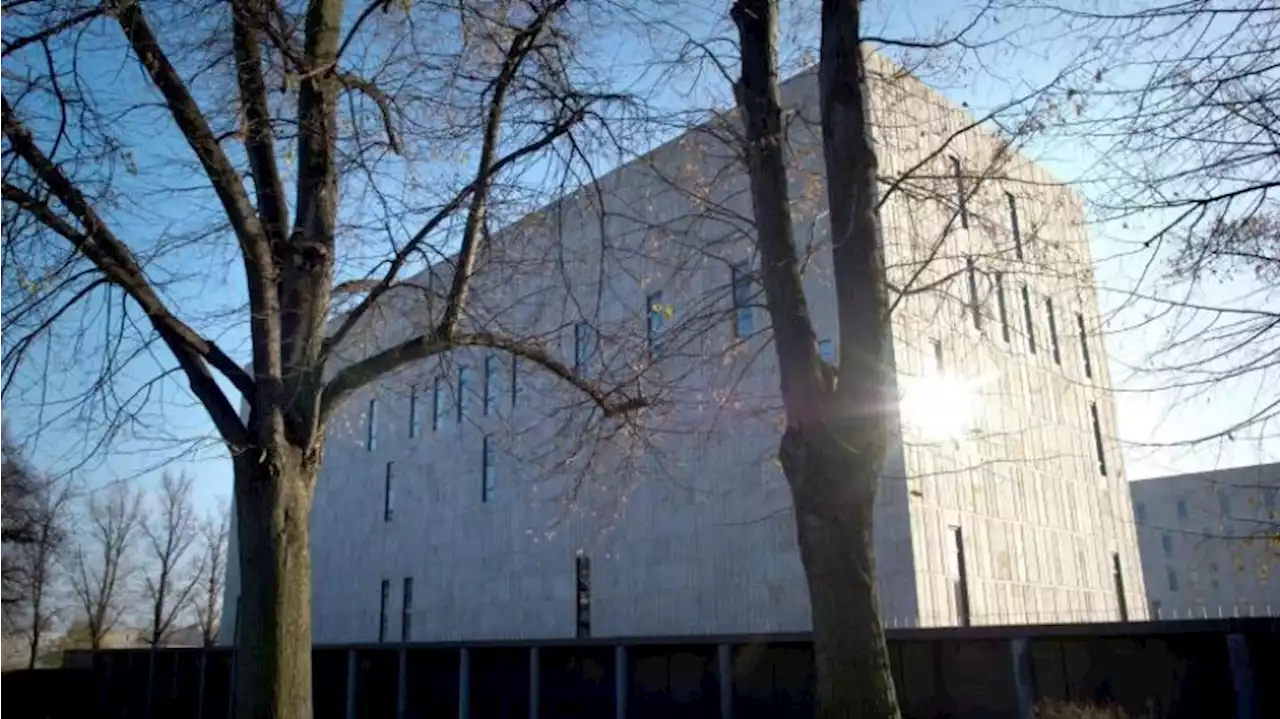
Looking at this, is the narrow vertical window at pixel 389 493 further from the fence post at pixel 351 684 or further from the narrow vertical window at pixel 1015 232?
the narrow vertical window at pixel 1015 232

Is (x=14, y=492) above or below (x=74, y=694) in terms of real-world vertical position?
above

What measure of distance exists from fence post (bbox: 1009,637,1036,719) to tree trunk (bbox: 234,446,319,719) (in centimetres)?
818

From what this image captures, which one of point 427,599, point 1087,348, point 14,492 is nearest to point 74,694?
point 14,492

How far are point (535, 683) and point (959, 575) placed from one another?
1045 cm

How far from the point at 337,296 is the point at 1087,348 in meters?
27.9

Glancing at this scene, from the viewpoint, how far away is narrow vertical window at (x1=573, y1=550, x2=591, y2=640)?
30406 mm

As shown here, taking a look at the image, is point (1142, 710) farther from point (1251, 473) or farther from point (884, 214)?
point (884, 214)

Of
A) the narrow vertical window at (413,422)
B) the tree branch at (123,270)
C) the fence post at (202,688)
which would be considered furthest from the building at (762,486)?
the fence post at (202,688)

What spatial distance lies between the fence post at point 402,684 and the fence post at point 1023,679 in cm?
1350

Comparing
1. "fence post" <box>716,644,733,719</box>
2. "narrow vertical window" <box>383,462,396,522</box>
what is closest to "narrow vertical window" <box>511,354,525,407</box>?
"fence post" <box>716,644,733,719</box>

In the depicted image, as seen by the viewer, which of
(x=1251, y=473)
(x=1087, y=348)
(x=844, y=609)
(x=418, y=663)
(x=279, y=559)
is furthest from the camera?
(x=1087, y=348)

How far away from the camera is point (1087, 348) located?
31750 millimetres

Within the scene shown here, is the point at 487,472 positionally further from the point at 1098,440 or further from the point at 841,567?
the point at 841,567

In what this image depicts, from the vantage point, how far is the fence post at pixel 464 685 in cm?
2002
